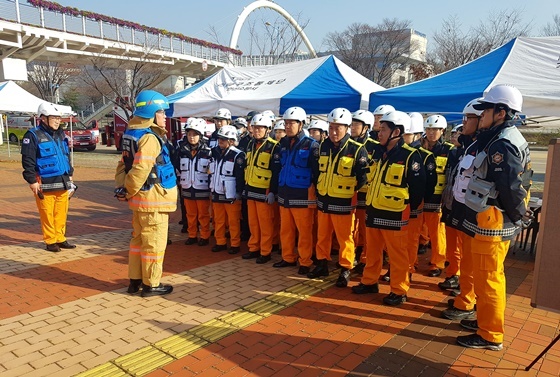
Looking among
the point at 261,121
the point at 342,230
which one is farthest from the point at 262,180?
the point at 342,230

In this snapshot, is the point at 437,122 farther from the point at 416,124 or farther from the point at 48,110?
the point at 48,110

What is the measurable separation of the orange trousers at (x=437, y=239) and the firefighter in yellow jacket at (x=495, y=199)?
207 centimetres

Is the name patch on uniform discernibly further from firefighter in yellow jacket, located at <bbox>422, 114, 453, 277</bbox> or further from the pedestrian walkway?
firefighter in yellow jacket, located at <bbox>422, 114, 453, 277</bbox>

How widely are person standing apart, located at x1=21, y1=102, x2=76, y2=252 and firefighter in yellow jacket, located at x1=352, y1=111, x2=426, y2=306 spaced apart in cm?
482

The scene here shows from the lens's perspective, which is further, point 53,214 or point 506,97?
point 53,214

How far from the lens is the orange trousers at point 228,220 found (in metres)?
6.62

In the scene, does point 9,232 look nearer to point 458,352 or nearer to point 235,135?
point 235,135

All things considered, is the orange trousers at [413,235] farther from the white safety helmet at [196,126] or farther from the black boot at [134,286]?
the white safety helmet at [196,126]

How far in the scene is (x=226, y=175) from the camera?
6.50 meters

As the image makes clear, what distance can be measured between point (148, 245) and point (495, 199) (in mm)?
3578

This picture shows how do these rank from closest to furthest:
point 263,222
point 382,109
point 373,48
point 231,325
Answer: point 231,325, point 263,222, point 382,109, point 373,48

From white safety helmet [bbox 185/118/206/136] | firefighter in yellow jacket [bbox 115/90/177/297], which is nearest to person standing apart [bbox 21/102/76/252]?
white safety helmet [bbox 185/118/206/136]

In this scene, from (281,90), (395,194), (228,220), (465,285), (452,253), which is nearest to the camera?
(465,285)

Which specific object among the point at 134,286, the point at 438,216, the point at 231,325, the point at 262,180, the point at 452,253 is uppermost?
the point at 262,180
